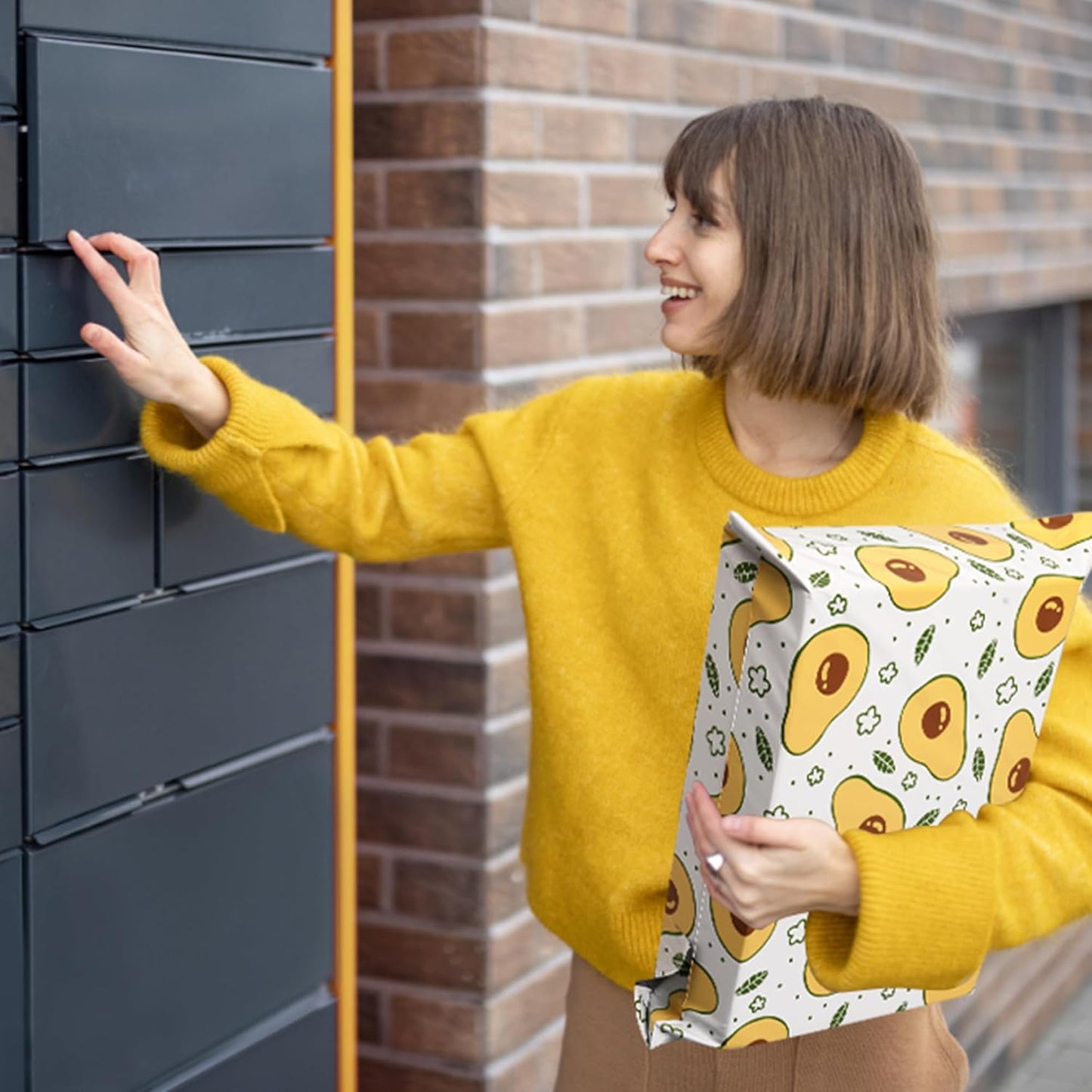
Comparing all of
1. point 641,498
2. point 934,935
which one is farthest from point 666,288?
point 934,935

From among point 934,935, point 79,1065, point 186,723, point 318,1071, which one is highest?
point 186,723

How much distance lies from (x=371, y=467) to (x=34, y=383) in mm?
432

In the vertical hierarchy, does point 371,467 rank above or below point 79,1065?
above

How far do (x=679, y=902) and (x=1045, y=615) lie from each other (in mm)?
414

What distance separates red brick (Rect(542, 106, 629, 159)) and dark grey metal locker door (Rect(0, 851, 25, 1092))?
1377 millimetres

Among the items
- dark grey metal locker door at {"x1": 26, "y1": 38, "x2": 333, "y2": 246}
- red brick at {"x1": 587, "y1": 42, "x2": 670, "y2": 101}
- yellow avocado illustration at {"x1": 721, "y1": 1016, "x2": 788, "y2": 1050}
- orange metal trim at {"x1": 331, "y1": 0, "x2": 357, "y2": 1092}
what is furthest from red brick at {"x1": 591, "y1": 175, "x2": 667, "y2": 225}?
yellow avocado illustration at {"x1": 721, "y1": 1016, "x2": 788, "y2": 1050}

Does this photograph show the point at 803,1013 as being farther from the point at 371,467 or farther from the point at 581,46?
the point at 581,46

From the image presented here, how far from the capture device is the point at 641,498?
1973 millimetres

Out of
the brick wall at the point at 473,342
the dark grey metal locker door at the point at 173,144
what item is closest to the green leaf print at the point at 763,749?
the dark grey metal locker door at the point at 173,144

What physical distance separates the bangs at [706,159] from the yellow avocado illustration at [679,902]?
644mm

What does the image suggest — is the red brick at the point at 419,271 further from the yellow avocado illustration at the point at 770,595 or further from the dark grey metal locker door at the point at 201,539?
the yellow avocado illustration at the point at 770,595

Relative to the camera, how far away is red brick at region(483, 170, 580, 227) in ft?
8.45

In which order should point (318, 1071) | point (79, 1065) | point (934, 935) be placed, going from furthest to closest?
1. point (318, 1071)
2. point (79, 1065)
3. point (934, 935)

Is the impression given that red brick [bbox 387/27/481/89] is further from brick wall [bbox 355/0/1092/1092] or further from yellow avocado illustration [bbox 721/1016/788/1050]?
yellow avocado illustration [bbox 721/1016/788/1050]
